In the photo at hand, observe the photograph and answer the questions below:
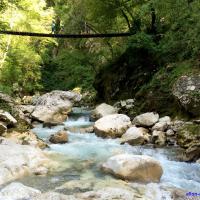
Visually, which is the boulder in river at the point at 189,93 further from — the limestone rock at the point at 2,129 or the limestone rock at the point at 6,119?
the limestone rock at the point at 2,129

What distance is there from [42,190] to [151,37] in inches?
352

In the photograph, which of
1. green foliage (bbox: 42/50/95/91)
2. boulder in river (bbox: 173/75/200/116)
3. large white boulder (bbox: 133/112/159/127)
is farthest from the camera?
green foliage (bbox: 42/50/95/91)

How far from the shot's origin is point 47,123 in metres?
12.3

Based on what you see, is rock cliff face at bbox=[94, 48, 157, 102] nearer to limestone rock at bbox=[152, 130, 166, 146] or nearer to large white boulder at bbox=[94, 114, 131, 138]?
large white boulder at bbox=[94, 114, 131, 138]

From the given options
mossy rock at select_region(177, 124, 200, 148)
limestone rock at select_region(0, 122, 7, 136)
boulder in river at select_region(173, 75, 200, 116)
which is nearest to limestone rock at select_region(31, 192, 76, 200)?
mossy rock at select_region(177, 124, 200, 148)

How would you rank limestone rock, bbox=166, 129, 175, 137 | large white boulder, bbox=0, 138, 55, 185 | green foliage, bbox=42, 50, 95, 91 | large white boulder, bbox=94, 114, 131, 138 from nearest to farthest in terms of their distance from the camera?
large white boulder, bbox=0, 138, 55, 185
limestone rock, bbox=166, 129, 175, 137
large white boulder, bbox=94, 114, 131, 138
green foliage, bbox=42, 50, 95, 91

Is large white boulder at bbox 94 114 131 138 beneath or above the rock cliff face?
beneath

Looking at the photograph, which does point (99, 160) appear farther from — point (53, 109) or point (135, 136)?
point (53, 109)

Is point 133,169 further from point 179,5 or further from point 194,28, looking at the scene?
point 179,5

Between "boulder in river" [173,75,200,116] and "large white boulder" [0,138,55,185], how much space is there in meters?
4.11

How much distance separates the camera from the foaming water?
252 inches

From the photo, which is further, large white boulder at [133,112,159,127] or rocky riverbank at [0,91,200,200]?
large white boulder at [133,112,159,127]

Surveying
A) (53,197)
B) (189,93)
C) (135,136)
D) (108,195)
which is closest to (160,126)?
(135,136)

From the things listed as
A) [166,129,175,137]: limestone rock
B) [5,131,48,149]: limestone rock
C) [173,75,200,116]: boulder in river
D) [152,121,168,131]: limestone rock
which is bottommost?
[5,131,48,149]: limestone rock
